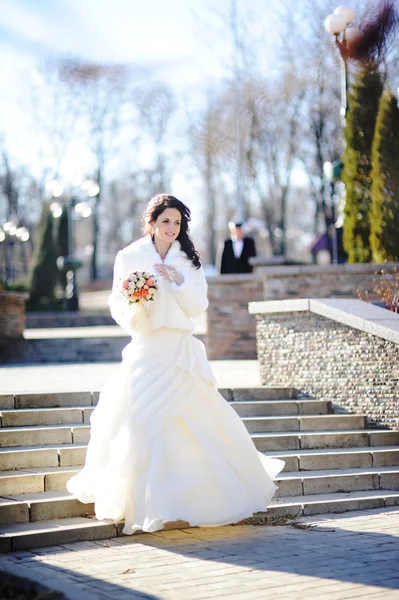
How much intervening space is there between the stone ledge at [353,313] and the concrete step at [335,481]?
4.85 ft

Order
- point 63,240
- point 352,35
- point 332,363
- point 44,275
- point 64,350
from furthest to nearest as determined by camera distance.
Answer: point 63,240 → point 44,275 → point 64,350 → point 352,35 → point 332,363

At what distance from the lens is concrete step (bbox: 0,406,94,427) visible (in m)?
→ 8.80

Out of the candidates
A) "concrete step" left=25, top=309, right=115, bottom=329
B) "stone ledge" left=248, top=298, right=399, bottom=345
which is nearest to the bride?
"stone ledge" left=248, top=298, right=399, bottom=345

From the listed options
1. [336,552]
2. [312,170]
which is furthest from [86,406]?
[312,170]

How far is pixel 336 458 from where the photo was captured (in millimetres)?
8922

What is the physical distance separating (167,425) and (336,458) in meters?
2.57

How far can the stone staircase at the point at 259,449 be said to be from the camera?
719 centimetres

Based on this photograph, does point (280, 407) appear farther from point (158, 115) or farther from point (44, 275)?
point (158, 115)

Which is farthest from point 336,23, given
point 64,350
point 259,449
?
point 259,449

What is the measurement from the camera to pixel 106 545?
685cm

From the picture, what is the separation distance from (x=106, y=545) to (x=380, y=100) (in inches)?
416

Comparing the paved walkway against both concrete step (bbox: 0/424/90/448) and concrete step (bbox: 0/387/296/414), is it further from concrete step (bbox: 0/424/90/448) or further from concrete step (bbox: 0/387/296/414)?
concrete step (bbox: 0/387/296/414)

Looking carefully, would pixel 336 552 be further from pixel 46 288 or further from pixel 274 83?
pixel 46 288

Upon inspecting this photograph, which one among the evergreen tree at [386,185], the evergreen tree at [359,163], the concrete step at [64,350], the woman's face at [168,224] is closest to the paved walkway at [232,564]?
the woman's face at [168,224]
